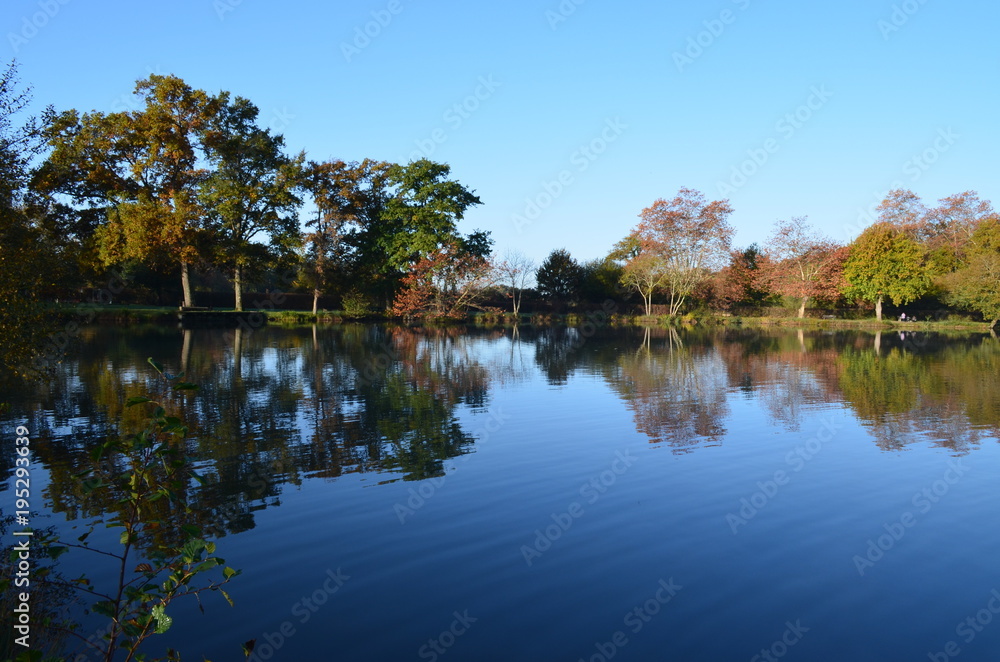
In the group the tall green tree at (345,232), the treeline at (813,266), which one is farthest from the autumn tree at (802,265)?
the tall green tree at (345,232)

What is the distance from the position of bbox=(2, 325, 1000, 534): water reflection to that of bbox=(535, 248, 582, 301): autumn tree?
1262 inches

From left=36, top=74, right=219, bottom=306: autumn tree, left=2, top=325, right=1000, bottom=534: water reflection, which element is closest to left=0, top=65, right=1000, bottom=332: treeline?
left=36, top=74, right=219, bottom=306: autumn tree

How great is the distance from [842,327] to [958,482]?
4765 centimetres

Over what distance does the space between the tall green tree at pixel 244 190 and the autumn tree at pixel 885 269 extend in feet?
138

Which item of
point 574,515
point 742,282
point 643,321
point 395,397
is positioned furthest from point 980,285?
point 574,515

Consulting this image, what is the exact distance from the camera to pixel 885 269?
51844 mm

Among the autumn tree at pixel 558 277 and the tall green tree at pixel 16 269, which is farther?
the autumn tree at pixel 558 277

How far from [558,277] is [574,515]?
53678 millimetres

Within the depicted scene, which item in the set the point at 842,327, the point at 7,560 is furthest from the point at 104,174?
the point at 842,327

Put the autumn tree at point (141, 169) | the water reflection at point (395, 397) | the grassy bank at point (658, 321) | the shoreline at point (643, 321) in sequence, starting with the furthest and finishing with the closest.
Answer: the grassy bank at point (658, 321) → the shoreline at point (643, 321) → the autumn tree at point (141, 169) → the water reflection at point (395, 397)

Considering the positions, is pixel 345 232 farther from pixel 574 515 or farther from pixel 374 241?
pixel 574 515

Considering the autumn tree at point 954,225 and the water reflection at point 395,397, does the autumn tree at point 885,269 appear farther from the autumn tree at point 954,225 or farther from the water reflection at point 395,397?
the water reflection at point 395,397

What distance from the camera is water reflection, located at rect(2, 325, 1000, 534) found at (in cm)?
885

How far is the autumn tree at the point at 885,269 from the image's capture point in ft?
169
